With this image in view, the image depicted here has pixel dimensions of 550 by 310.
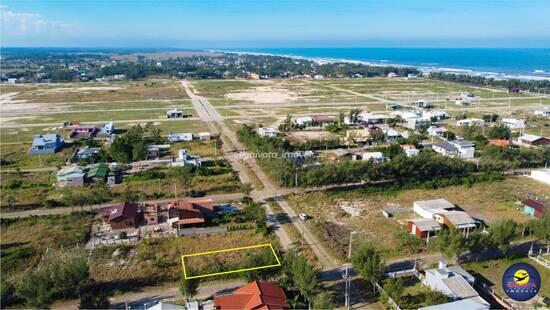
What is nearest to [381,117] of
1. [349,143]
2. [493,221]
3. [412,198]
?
[349,143]

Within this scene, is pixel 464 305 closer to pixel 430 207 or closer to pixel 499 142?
pixel 430 207

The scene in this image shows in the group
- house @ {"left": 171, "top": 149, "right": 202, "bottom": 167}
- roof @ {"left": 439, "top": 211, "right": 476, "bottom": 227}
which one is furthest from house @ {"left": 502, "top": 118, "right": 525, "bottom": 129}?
house @ {"left": 171, "top": 149, "right": 202, "bottom": 167}

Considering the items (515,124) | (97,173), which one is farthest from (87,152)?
(515,124)

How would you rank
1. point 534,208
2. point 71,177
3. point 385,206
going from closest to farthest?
point 534,208
point 385,206
point 71,177

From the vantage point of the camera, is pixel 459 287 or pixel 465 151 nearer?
pixel 459 287

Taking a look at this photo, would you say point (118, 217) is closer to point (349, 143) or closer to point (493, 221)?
point (493, 221)

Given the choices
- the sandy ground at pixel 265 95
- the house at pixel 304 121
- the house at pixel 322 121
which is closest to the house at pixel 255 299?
the house at pixel 304 121
